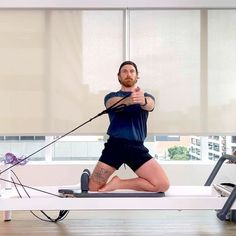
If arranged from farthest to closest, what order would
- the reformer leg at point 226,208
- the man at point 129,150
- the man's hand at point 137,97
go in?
1. the man at point 129,150
2. the man's hand at point 137,97
3. the reformer leg at point 226,208

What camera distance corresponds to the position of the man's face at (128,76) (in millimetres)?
2920

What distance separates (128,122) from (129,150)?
24 centimetres

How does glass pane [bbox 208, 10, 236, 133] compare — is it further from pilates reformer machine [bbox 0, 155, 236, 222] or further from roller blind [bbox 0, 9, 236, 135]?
pilates reformer machine [bbox 0, 155, 236, 222]

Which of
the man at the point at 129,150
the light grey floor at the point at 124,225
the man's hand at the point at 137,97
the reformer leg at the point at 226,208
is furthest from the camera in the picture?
the light grey floor at the point at 124,225

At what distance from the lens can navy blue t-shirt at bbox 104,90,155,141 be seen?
2.87 meters

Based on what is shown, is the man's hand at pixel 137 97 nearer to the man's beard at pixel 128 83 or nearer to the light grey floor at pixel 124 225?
the man's beard at pixel 128 83

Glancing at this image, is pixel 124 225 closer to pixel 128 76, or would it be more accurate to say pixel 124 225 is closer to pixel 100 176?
pixel 100 176

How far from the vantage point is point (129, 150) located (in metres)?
2.84

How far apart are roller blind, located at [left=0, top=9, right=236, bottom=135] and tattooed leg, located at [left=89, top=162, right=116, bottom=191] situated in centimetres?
136

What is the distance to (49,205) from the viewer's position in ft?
8.32

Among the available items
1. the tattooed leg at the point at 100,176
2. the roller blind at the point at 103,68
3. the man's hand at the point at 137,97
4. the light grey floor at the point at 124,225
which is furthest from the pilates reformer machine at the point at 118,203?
the roller blind at the point at 103,68

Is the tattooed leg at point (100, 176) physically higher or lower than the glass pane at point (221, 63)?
lower

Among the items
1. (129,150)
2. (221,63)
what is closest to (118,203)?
(129,150)

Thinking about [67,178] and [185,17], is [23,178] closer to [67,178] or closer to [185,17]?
[67,178]
